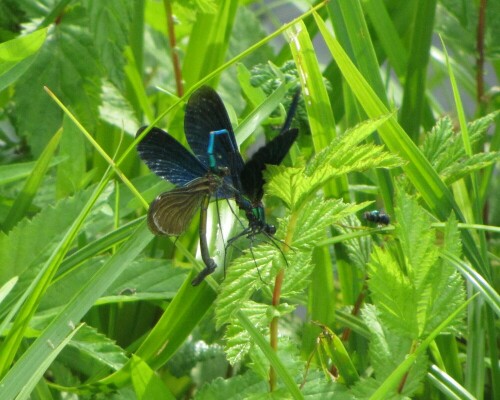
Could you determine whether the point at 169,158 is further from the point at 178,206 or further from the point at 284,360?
the point at 284,360

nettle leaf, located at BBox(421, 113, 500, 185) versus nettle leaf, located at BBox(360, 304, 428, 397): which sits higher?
nettle leaf, located at BBox(421, 113, 500, 185)

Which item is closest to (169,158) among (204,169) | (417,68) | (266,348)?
(204,169)

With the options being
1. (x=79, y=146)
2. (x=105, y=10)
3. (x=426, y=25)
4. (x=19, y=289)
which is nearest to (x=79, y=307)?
(x=19, y=289)

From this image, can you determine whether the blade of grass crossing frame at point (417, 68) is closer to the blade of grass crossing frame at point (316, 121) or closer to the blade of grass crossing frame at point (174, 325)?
the blade of grass crossing frame at point (316, 121)

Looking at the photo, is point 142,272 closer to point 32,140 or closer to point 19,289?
point 19,289

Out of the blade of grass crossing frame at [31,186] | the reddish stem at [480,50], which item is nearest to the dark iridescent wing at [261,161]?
the blade of grass crossing frame at [31,186]

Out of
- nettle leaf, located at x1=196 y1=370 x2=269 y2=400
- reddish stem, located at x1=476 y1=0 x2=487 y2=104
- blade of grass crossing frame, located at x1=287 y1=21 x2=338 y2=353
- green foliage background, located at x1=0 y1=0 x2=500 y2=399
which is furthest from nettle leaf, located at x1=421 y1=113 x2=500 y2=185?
reddish stem, located at x1=476 y1=0 x2=487 y2=104

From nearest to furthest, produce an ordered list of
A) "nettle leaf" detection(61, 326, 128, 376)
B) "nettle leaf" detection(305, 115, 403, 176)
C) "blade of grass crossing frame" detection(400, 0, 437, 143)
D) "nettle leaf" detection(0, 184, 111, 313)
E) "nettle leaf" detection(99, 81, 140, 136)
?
1. "nettle leaf" detection(305, 115, 403, 176)
2. "nettle leaf" detection(61, 326, 128, 376)
3. "nettle leaf" detection(0, 184, 111, 313)
4. "blade of grass crossing frame" detection(400, 0, 437, 143)
5. "nettle leaf" detection(99, 81, 140, 136)

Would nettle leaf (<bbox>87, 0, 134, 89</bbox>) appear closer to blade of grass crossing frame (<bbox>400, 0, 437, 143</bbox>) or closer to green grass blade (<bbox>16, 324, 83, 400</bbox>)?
blade of grass crossing frame (<bbox>400, 0, 437, 143</bbox>)
